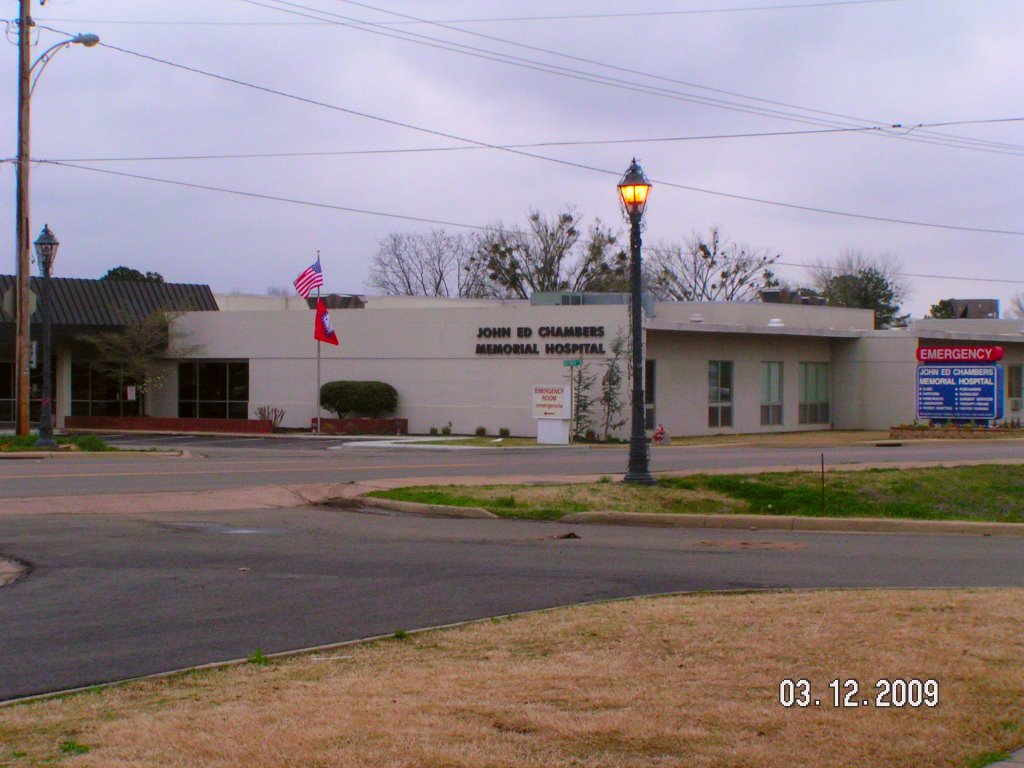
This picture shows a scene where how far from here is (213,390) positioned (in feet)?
151

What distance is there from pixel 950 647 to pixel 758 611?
1.76 metres

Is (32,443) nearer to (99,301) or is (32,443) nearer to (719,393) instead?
(99,301)

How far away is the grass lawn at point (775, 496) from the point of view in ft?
54.4

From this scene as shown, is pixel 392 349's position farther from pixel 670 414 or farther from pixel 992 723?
pixel 992 723

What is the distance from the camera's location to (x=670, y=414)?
129 feet

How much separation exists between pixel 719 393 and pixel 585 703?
3597 cm

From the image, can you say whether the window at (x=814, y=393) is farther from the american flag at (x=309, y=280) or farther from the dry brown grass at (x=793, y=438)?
the american flag at (x=309, y=280)

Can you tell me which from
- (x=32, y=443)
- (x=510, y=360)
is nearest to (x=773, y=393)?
(x=510, y=360)

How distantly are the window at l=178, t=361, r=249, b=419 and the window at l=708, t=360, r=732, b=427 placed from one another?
17.9 metres

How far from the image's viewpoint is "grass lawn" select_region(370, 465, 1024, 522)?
54.4 feet

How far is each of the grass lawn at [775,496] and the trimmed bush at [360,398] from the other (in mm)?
21564

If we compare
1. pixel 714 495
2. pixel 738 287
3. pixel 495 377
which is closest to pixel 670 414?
pixel 495 377

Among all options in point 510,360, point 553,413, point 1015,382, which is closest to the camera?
point 553,413

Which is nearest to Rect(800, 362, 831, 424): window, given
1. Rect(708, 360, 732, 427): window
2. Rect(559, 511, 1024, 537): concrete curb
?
Rect(708, 360, 732, 427): window
